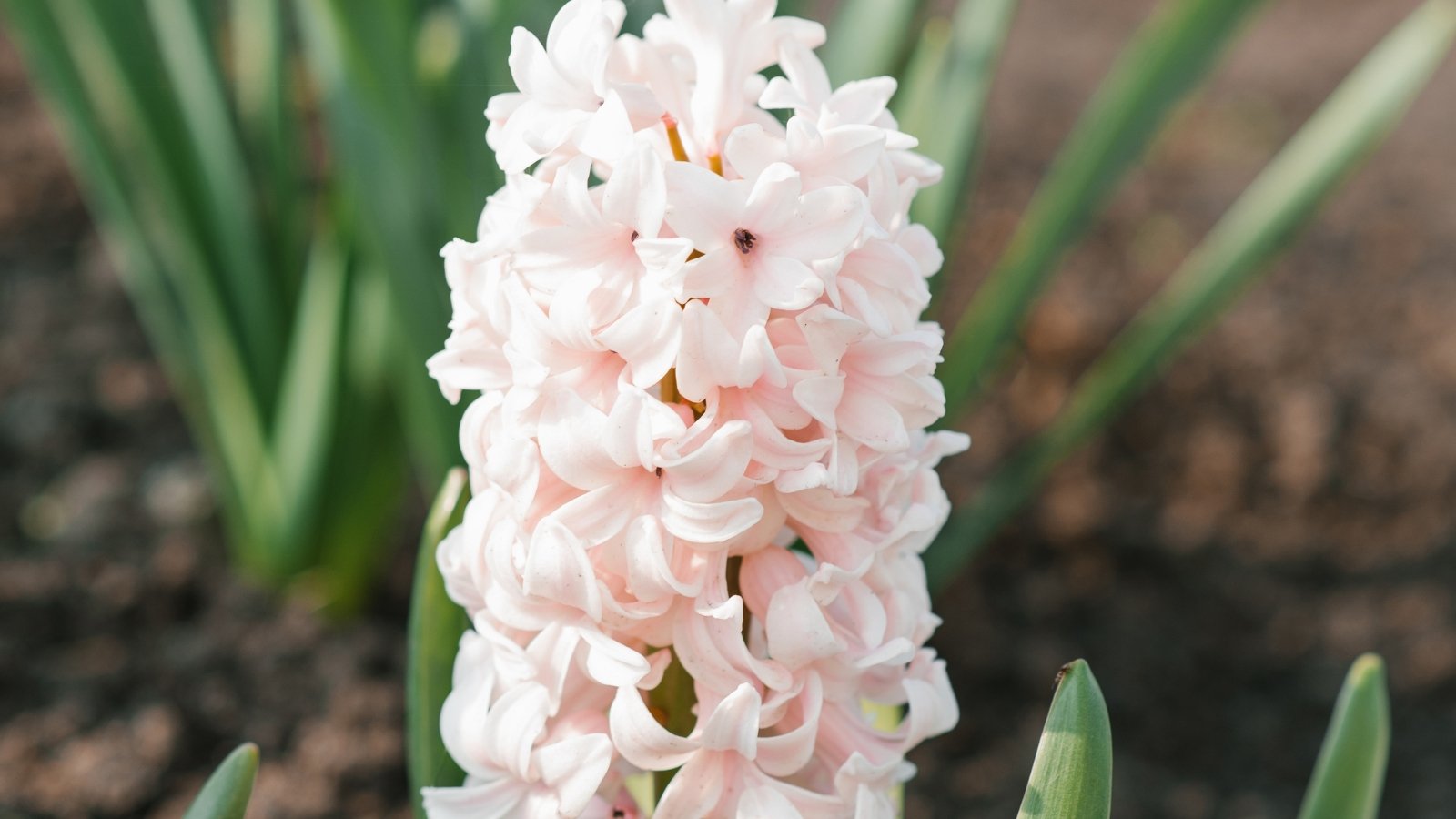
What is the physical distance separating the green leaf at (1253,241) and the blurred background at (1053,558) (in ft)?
1.00

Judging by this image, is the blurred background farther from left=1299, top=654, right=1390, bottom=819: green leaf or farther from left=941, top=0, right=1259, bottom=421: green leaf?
left=1299, top=654, right=1390, bottom=819: green leaf

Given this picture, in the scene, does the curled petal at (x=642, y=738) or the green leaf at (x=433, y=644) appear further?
the green leaf at (x=433, y=644)

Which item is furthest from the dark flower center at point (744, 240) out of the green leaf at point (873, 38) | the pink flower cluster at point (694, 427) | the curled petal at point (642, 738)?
the green leaf at point (873, 38)

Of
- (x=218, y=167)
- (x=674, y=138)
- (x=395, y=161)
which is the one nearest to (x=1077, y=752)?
(x=674, y=138)

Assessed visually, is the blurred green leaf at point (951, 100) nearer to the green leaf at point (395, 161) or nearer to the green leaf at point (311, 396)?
the green leaf at point (395, 161)

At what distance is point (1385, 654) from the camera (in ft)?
6.12

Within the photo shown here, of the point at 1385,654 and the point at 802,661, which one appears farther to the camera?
the point at 1385,654

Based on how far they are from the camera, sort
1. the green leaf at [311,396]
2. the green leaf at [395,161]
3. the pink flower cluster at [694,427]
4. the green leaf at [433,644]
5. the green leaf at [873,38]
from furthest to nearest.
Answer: the green leaf at [311,396], the green leaf at [873,38], the green leaf at [395,161], the green leaf at [433,644], the pink flower cluster at [694,427]

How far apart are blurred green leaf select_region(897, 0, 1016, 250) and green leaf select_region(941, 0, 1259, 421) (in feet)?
0.32

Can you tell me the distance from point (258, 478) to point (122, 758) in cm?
40

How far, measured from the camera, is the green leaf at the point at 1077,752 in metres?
0.66

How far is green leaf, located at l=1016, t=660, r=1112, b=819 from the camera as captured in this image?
659mm

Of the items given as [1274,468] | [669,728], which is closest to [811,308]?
[669,728]

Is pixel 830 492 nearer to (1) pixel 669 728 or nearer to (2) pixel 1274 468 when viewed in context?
(1) pixel 669 728
